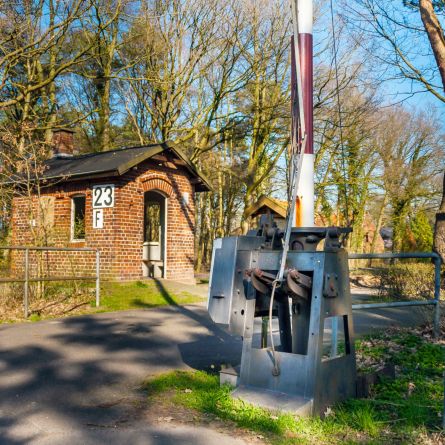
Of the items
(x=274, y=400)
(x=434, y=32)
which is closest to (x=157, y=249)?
(x=434, y=32)

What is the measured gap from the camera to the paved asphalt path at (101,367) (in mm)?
4035

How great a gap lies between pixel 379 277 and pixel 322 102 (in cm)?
1224

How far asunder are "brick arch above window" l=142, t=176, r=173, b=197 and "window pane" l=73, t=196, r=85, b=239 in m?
1.96

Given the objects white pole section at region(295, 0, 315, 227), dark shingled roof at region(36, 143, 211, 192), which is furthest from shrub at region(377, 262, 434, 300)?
dark shingled roof at region(36, 143, 211, 192)

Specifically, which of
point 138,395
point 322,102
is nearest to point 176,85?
point 322,102

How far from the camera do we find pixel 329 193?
2906 cm

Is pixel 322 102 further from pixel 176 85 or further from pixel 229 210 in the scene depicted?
pixel 229 210

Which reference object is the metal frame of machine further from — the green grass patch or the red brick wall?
the red brick wall

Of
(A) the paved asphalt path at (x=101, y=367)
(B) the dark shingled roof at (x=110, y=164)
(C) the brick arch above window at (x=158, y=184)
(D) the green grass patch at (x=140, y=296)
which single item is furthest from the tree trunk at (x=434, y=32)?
(C) the brick arch above window at (x=158, y=184)

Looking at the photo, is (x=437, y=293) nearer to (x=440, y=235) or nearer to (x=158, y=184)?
(x=440, y=235)

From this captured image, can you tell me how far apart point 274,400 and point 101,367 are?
254cm

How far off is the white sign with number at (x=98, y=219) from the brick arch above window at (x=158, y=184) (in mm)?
1451

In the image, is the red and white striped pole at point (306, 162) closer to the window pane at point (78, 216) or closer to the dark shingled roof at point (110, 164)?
the dark shingled roof at point (110, 164)

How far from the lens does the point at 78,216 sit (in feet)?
53.1
